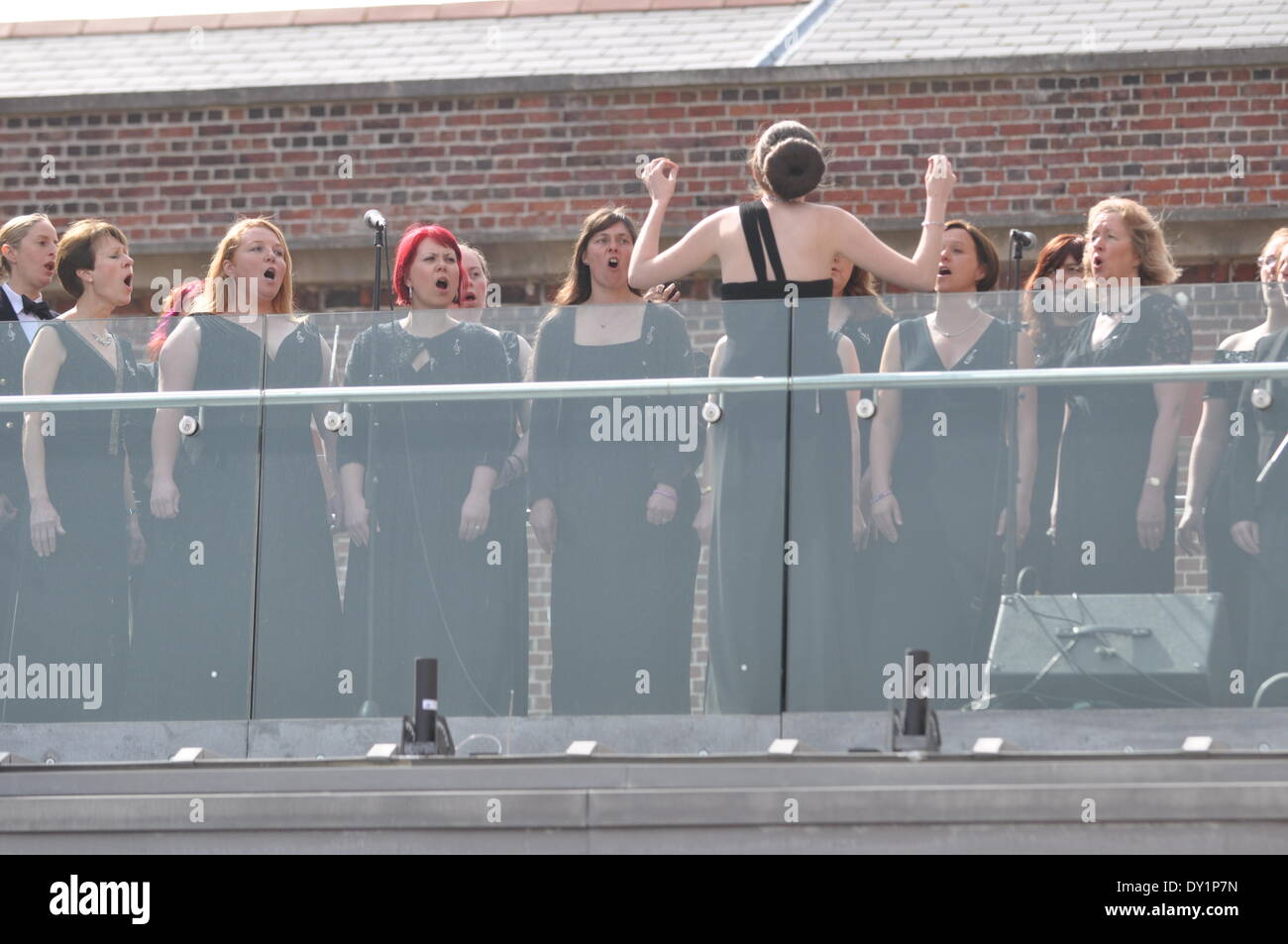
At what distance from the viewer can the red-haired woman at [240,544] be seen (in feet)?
22.6

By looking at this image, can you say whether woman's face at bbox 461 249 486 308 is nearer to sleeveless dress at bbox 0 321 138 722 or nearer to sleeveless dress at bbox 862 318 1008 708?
sleeveless dress at bbox 0 321 138 722

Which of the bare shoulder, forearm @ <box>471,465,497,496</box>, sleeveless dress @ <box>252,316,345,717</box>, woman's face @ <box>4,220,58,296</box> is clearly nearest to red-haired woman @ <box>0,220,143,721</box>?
sleeveless dress @ <box>252,316,345,717</box>

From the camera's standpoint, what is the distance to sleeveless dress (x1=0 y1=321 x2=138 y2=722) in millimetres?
7035

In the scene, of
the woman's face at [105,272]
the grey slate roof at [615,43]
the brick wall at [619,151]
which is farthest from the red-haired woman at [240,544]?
the grey slate roof at [615,43]

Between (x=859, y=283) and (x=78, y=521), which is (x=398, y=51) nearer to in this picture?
(x=859, y=283)

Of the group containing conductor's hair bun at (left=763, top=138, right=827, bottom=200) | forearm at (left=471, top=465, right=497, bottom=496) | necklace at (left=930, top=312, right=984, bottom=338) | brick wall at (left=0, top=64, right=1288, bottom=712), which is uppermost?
brick wall at (left=0, top=64, right=1288, bottom=712)

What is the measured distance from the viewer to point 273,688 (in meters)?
6.88

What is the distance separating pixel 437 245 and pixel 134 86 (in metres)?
9.93

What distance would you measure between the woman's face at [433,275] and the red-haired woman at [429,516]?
900 mm

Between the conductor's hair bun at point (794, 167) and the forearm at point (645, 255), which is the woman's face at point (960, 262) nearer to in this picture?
the conductor's hair bun at point (794, 167)

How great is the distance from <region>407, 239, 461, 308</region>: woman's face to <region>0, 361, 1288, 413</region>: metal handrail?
39.0 inches

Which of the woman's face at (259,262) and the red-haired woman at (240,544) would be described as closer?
the red-haired woman at (240,544)
